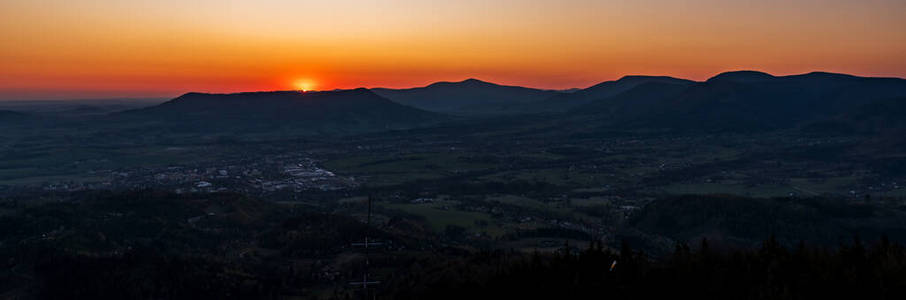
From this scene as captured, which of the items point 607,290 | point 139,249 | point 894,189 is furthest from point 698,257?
point 894,189

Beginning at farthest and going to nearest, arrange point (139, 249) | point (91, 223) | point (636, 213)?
point (636, 213)
point (91, 223)
point (139, 249)

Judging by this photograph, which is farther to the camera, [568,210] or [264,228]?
[568,210]

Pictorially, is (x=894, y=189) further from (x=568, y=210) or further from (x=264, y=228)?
(x=264, y=228)

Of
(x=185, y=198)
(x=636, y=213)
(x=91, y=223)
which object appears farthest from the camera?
(x=636, y=213)

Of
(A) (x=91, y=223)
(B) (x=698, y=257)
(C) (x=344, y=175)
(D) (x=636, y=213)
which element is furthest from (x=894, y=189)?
(A) (x=91, y=223)

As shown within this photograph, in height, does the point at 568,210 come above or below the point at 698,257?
below

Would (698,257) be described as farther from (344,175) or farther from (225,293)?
(344,175)
